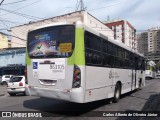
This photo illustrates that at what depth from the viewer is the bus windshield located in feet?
28.1

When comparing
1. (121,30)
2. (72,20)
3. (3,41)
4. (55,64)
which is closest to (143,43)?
(121,30)

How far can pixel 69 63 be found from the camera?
8.41 metres

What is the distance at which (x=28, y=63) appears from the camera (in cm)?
983

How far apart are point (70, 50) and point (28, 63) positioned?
2.23 m

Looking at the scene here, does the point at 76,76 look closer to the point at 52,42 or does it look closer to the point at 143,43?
the point at 52,42

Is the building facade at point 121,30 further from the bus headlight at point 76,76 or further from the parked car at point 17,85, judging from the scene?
the bus headlight at point 76,76

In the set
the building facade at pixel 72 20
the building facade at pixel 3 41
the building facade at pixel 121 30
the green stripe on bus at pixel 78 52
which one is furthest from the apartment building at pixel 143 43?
the green stripe on bus at pixel 78 52

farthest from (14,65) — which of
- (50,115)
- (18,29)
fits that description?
(50,115)

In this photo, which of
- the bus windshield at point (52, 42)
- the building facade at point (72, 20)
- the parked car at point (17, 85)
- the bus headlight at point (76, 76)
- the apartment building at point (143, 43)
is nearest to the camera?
the bus headlight at point (76, 76)

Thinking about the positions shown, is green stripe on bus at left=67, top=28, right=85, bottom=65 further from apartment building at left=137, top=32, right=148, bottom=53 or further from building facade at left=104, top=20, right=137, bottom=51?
building facade at left=104, top=20, right=137, bottom=51

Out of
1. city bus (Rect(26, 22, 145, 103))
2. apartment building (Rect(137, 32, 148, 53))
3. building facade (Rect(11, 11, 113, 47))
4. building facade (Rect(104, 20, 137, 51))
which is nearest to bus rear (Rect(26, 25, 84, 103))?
city bus (Rect(26, 22, 145, 103))

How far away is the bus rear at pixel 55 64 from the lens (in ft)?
27.2

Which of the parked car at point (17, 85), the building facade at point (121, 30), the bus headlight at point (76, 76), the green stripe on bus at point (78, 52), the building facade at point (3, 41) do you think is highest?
the building facade at point (121, 30)

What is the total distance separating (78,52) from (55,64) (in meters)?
1.02
